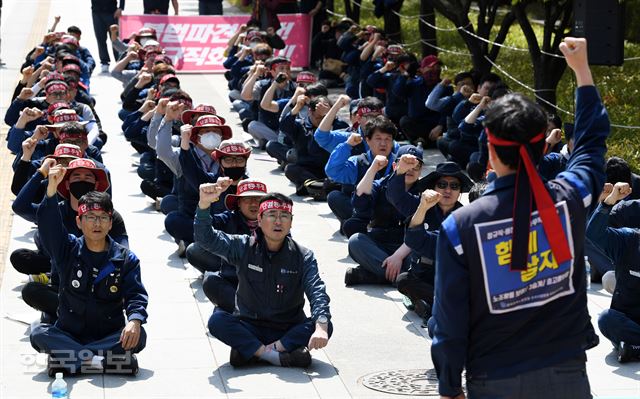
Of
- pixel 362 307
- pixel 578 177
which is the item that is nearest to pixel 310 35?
pixel 362 307

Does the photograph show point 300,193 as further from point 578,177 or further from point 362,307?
point 578,177

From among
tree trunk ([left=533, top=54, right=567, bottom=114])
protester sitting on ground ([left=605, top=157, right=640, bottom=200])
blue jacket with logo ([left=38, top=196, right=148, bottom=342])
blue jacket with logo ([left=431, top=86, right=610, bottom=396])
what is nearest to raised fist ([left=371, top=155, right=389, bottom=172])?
protester sitting on ground ([left=605, top=157, right=640, bottom=200])

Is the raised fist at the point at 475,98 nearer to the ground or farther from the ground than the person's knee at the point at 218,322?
nearer to the ground

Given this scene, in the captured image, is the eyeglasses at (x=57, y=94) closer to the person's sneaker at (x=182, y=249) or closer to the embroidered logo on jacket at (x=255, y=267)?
the person's sneaker at (x=182, y=249)

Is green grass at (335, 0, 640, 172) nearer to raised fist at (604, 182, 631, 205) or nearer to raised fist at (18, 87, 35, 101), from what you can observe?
raised fist at (604, 182, 631, 205)

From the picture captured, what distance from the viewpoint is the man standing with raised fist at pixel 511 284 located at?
15.0 feet

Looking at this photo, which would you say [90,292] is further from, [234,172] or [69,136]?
[69,136]

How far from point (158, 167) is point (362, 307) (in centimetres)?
450

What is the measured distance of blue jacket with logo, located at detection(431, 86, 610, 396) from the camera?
179 inches

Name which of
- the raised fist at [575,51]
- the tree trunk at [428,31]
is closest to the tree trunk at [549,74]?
the tree trunk at [428,31]

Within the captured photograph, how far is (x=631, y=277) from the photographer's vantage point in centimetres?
902

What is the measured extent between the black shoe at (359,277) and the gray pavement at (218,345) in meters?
0.08

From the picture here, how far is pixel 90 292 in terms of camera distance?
337 inches

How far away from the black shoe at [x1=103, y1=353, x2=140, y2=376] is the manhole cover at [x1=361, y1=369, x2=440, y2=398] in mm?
1568
